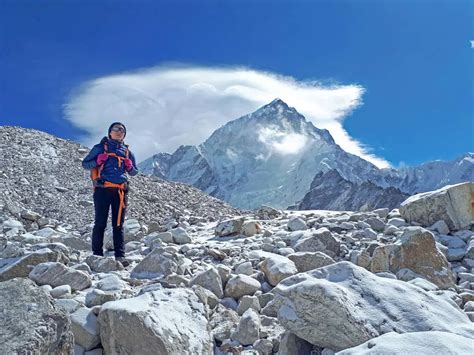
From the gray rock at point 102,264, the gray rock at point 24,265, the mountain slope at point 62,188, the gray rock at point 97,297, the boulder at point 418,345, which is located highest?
the mountain slope at point 62,188

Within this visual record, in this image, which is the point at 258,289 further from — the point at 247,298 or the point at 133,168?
the point at 133,168

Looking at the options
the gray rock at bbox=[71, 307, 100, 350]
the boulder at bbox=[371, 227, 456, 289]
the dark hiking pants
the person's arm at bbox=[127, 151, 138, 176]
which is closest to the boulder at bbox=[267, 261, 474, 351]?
the gray rock at bbox=[71, 307, 100, 350]

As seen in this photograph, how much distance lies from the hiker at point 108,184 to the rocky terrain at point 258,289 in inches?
19.9

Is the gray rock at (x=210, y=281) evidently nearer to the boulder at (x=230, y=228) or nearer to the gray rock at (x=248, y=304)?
the gray rock at (x=248, y=304)

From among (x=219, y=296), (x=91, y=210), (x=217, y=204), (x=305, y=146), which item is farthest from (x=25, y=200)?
(x=305, y=146)

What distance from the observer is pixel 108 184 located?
25.3ft

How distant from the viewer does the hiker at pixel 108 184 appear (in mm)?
7680

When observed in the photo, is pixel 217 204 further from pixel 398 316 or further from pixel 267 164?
pixel 267 164

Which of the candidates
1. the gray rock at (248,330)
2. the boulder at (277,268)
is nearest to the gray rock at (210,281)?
the boulder at (277,268)

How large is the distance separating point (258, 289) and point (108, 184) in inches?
123

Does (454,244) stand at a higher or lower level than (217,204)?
lower

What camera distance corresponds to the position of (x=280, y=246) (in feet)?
26.9

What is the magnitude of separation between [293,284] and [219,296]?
1348mm

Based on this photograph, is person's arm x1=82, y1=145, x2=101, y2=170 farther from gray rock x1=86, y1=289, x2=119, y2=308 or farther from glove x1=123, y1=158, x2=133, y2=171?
gray rock x1=86, y1=289, x2=119, y2=308
